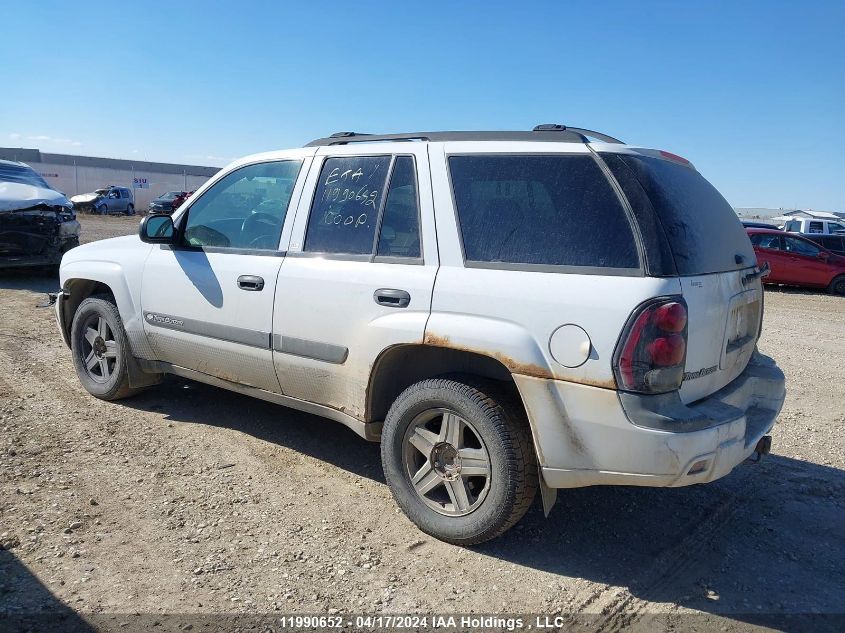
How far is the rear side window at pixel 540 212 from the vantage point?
9.87ft

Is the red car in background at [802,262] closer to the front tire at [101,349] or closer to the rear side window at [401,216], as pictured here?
the rear side window at [401,216]

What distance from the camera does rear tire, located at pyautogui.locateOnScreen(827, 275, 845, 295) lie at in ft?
53.7

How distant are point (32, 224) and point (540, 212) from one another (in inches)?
369

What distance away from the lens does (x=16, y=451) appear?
13.9 ft

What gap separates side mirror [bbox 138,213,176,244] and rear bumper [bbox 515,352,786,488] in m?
2.76

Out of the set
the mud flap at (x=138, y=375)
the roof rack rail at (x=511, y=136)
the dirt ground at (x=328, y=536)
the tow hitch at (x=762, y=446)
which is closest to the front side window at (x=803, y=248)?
the dirt ground at (x=328, y=536)

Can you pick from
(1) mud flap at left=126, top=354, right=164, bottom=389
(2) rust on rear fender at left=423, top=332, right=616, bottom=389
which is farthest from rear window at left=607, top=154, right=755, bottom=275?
(1) mud flap at left=126, top=354, right=164, bottom=389

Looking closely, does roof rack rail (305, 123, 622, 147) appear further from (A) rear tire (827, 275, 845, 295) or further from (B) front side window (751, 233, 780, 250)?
(A) rear tire (827, 275, 845, 295)

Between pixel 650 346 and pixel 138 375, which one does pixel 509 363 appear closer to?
pixel 650 346

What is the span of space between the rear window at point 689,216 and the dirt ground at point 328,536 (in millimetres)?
1424

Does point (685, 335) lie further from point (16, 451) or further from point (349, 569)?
point (16, 451)

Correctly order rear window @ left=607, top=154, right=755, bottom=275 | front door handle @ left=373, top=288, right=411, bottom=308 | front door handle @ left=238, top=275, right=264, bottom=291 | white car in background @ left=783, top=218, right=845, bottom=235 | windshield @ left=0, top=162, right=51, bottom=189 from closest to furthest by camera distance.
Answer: rear window @ left=607, top=154, right=755, bottom=275, front door handle @ left=373, top=288, right=411, bottom=308, front door handle @ left=238, top=275, right=264, bottom=291, windshield @ left=0, top=162, right=51, bottom=189, white car in background @ left=783, top=218, right=845, bottom=235

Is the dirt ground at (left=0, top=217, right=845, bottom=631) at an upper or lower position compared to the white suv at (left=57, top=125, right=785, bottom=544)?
lower

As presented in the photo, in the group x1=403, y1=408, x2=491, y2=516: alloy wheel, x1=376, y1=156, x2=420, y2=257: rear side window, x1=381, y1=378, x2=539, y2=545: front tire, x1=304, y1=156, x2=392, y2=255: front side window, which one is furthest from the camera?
x1=304, y1=156, x2=392, y2=255: front side window
